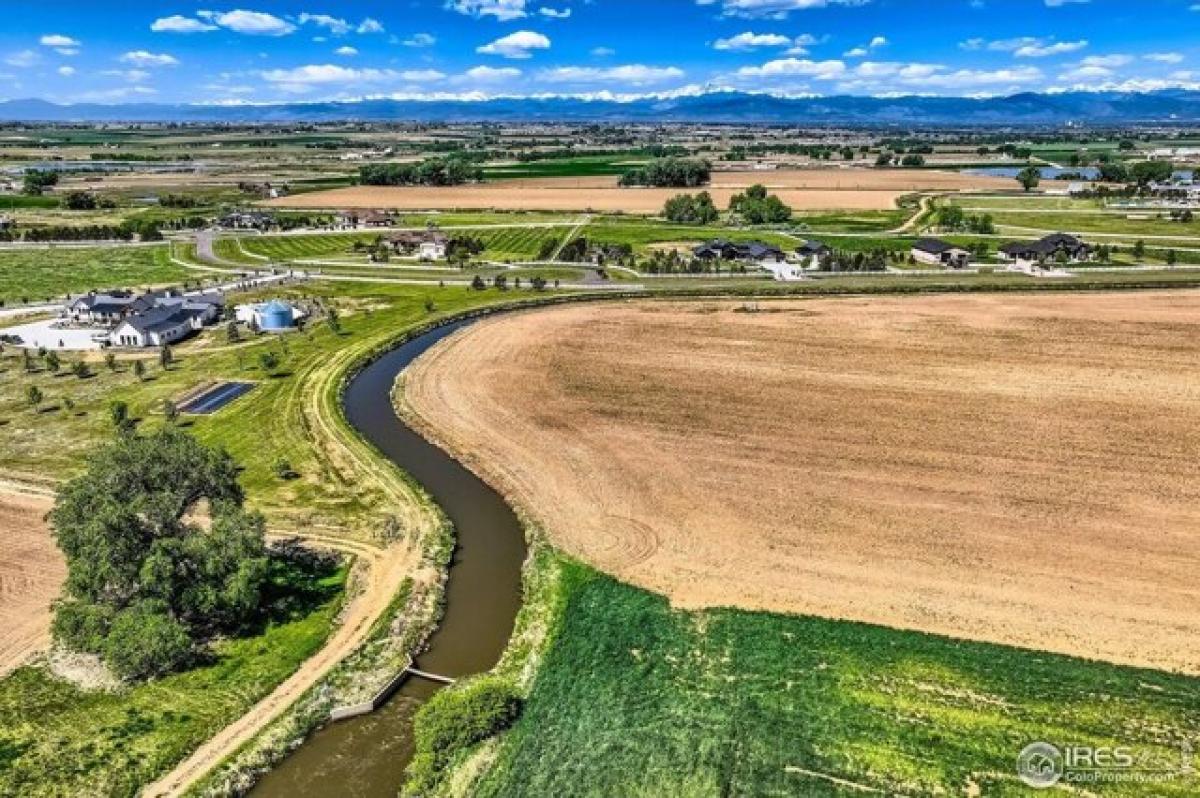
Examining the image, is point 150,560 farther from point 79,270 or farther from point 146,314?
point 79,270

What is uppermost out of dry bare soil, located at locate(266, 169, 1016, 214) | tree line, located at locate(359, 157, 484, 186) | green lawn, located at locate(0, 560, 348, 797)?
tree line, located at locate(359, 157, 484, 186)

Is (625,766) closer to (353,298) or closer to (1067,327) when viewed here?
(1067,327)

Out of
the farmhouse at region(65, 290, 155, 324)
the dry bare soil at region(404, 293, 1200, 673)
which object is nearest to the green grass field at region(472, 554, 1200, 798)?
the dry bare soil at region(404, 293, 1200, 673)

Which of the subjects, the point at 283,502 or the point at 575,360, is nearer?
the point at 283,502

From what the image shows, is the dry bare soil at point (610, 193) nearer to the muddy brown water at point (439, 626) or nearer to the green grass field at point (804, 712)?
the muddy brown water at point (439, 626)

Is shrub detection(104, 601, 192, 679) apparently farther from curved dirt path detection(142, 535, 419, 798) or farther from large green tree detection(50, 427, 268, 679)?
curved dirt path detection(142, 535, 419, 798)

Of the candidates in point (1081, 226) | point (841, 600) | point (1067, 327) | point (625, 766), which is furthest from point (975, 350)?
point (1081, 226)

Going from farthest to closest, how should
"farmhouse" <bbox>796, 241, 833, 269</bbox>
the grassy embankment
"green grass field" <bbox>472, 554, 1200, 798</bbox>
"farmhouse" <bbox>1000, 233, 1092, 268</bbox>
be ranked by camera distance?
1. "farmhouse" <bbox>796, 241, 833, 269</bbox>
2. "farmhouse" <bbox>1000, 233, 1092, 268</bbox>
3. the grassy embankment
4. "green grass field" <bbox>472, 554, 1200, 798</bbox>
